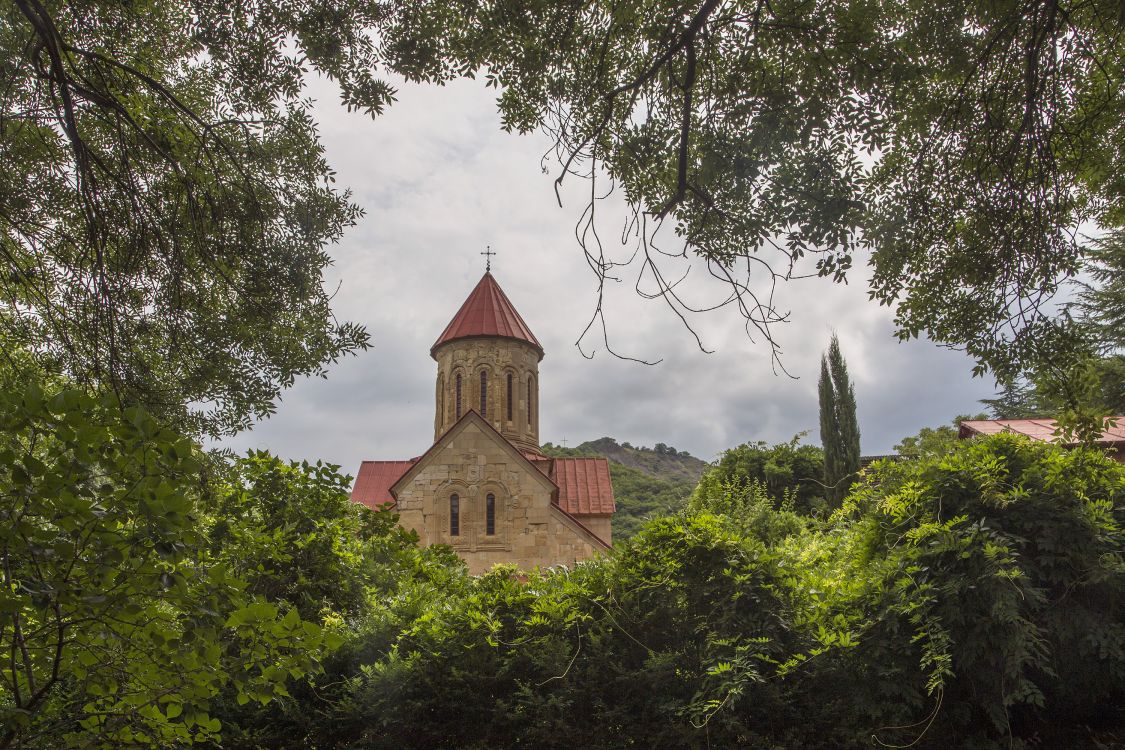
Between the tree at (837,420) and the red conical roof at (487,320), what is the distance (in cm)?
864

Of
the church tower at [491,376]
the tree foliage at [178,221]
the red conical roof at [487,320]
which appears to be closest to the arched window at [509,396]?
the church tower at [491,376]

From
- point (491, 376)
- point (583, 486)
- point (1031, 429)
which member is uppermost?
point (491, 376)

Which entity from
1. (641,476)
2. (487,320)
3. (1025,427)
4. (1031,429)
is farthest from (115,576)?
(641,476)

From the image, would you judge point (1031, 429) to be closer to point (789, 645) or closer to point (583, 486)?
point (583, 486)

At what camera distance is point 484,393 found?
23.3 metres

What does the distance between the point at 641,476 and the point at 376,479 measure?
2643 cm

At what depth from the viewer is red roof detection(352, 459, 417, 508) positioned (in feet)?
81.5

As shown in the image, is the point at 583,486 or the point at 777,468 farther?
the point at 583,486

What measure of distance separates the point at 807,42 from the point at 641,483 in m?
43.6

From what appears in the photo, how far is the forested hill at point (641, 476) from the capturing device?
39812 mm

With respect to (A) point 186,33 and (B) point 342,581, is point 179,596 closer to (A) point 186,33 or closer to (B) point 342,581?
(B) point 342,581

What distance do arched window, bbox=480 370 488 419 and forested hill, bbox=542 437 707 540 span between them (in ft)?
17.6

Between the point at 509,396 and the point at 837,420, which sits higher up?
the point at 509,396

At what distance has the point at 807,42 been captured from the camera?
4270 mm
